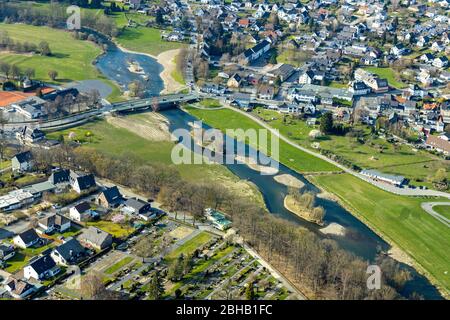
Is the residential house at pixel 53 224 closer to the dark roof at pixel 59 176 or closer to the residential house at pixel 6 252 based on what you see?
the residential house at pixel 6 252

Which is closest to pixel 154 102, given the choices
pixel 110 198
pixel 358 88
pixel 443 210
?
pixel 110 198

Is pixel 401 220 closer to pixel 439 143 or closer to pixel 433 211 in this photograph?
pixel 433 211

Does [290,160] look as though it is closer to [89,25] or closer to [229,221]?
[229,221]

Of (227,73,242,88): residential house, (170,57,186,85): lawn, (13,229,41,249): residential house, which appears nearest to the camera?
(13,229,41,249): residential house

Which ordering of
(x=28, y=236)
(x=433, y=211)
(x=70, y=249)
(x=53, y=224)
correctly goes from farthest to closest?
(x=433, y=211)
(x=53, y=224)
(x=28, y=236)
(x=70, y=249)

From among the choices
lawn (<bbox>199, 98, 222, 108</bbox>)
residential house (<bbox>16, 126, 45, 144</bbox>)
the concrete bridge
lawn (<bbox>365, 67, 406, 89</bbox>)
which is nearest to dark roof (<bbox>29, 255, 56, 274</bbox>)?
residential house (<bbox>16, 126, 45, 144</bbox>)

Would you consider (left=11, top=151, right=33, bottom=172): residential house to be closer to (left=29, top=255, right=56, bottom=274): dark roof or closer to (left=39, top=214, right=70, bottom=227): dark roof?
(left=39, top=214, right=70, bottom=227): dark roof
